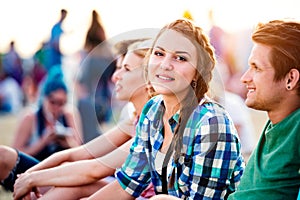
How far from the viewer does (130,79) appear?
2713mm

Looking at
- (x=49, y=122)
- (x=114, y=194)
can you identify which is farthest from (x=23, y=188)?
(x=49, y=122)

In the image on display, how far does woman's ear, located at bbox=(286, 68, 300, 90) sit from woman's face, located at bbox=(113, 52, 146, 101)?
0.92m

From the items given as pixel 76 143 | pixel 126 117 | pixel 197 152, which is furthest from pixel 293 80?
pixel 76 143

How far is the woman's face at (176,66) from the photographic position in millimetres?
2121

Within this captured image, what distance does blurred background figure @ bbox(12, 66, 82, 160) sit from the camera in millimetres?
4246

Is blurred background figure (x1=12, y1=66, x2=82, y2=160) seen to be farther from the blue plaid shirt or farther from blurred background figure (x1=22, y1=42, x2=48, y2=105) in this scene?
blurred background figure (x1=22, y1=42, x2=48, y2=105)

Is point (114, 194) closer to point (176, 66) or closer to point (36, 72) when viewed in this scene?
point (176, 66)

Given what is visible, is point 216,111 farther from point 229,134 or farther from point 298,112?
point 298,112

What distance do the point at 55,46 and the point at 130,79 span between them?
16.0 ft

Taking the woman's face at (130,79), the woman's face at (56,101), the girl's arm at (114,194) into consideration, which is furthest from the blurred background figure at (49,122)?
the girl's arm at (114,194)

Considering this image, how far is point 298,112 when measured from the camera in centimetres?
182

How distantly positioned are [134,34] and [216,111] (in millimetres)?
733

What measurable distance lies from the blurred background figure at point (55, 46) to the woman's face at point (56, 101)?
A: 8.94 ft

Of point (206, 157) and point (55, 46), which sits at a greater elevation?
point (206, 157)
